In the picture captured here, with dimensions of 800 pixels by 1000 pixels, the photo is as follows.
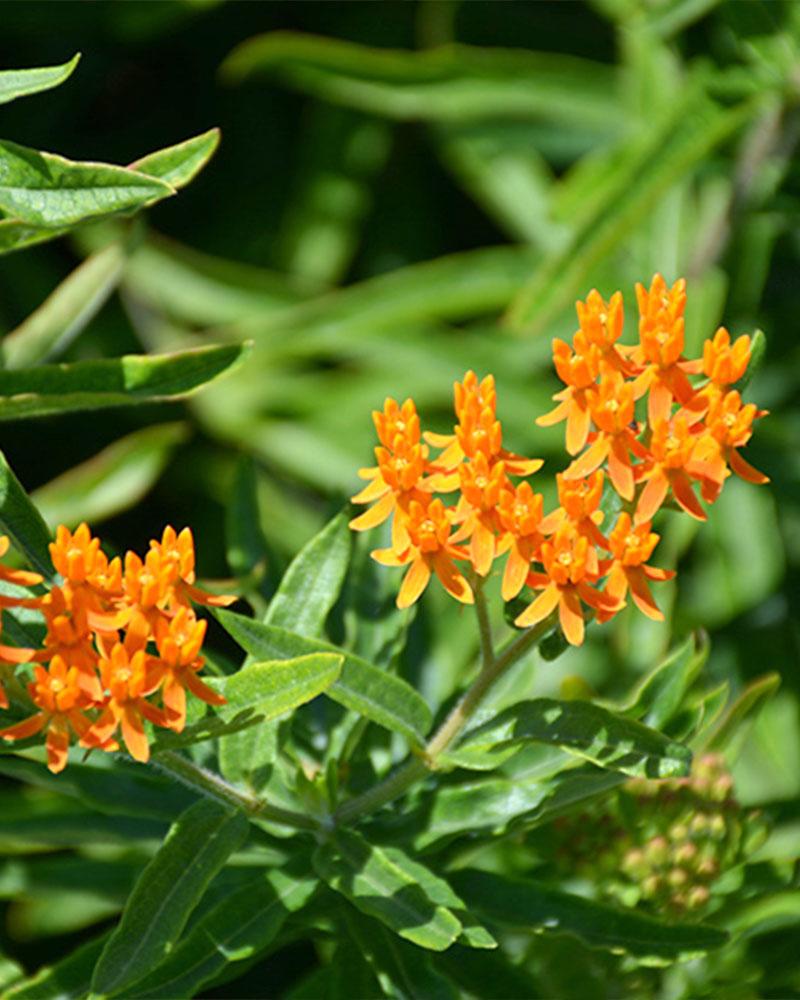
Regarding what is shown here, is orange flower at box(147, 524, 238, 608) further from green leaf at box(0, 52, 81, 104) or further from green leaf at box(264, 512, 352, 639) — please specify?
green leaf at box(0, 52, 81, 104)

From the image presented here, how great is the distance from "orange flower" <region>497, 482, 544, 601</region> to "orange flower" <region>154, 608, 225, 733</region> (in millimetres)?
350

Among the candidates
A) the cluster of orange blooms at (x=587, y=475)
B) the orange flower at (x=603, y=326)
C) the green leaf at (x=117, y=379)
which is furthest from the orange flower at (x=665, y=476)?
the green leaf at (x=117, y=379)

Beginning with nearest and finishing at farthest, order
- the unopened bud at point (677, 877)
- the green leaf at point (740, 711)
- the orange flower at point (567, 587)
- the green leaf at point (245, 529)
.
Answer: the orange flower at point (567, 587) < the unopened bud at point (677, 877) < the green leaf at point (740, 711) < the green leaf at point (245, 529)

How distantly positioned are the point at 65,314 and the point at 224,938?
3.62 feet

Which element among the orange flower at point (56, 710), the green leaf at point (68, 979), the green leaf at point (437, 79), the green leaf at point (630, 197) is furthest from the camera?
the green leaf at point (437, 79)

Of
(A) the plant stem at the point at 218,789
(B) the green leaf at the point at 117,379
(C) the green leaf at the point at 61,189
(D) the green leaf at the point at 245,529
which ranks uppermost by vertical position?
(C) the green leaf at the point at 61,189

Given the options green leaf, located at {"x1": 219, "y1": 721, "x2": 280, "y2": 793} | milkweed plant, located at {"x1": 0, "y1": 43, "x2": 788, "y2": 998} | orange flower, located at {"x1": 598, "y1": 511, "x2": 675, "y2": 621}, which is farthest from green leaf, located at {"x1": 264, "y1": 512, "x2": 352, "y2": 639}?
orange flower, located at {"x1": 598, "y1": 511, "x2": 675, "y2": 621}

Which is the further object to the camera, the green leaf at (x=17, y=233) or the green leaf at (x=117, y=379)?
the green leaf at (x=117, y=379)

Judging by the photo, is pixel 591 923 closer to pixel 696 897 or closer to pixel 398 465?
pixel 696 897

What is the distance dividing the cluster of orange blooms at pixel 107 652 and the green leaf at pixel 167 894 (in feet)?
0.89

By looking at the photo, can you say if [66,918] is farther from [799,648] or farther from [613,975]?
[799,648]

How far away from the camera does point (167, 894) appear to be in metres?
1.77

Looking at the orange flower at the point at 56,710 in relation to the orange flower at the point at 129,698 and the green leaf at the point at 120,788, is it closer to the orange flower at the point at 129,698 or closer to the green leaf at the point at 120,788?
the orange flower at the point at 129,698

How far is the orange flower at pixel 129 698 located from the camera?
4.94ft
